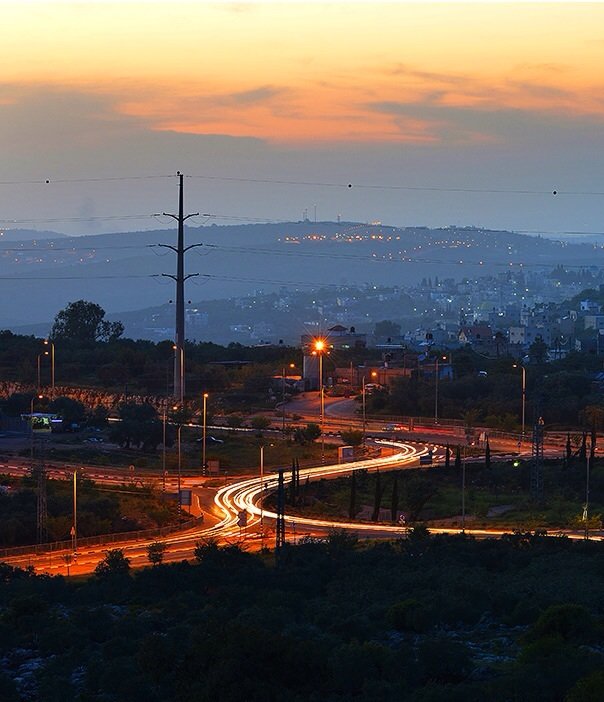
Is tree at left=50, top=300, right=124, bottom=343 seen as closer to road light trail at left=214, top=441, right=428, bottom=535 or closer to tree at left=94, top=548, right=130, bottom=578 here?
road light trail at left=214, top=441, right=428, bottom=535

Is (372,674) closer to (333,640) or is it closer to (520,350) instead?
(333,640)

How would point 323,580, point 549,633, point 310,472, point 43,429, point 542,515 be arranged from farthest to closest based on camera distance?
point 43,429 → point 310,472 → point 542,515 → point 323,580 → point 549,633

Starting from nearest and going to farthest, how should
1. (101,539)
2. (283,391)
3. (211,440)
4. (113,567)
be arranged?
(113,567)
(101,539)
(211,440)
(283,391)

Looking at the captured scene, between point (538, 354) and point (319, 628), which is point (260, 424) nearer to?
point (319, 628)

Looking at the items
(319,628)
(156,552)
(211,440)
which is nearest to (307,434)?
(211,440)

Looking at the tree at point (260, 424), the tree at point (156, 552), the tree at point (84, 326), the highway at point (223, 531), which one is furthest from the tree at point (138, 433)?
the tree at point (84, 326)

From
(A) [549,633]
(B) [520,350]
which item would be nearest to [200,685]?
(A) [549,633]

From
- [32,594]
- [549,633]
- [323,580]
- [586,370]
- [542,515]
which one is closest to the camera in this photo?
Result: [549,633]
